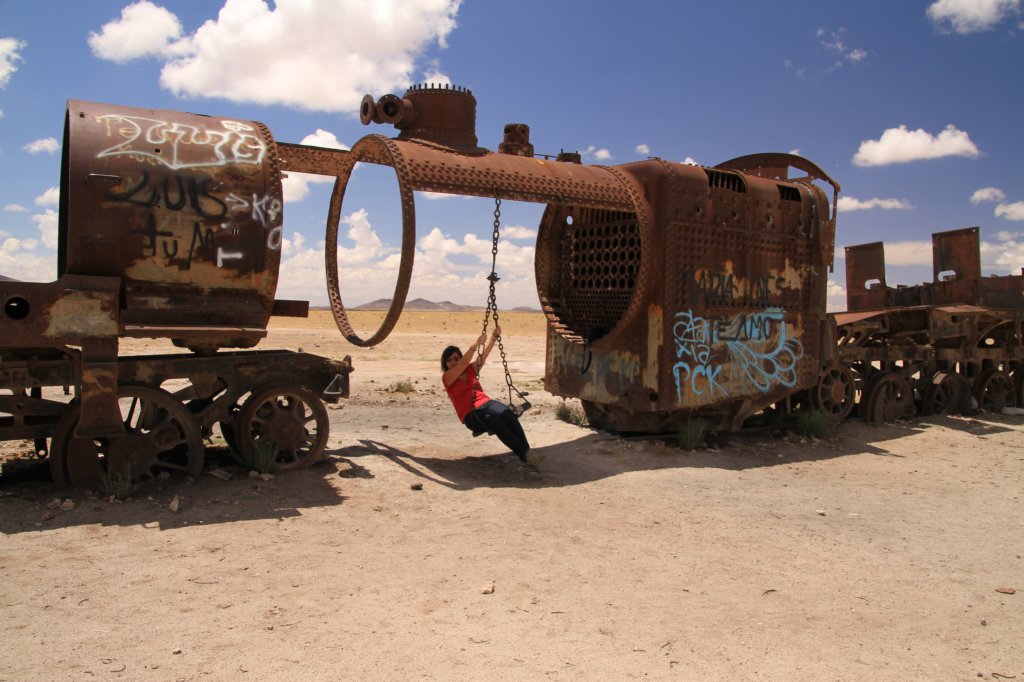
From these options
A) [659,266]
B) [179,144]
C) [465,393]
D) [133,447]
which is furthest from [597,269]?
[133,447]

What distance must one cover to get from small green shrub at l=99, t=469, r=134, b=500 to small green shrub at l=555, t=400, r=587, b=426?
5.92m

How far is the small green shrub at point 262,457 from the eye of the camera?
669cm

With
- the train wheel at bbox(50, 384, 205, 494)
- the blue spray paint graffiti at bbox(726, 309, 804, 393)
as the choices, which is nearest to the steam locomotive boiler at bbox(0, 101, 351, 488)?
the train wheel at bbox(50, 384, 205, 494)

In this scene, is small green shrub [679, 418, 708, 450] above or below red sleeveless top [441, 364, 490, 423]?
below

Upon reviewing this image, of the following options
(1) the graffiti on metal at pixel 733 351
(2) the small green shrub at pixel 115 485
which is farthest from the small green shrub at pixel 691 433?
(2) the small green shrub at pixel 115 485

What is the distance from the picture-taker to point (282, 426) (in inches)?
272

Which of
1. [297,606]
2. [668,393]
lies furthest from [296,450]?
[668,393]

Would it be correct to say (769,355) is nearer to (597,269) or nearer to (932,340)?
(597,269)

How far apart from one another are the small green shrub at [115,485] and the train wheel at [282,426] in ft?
3.22

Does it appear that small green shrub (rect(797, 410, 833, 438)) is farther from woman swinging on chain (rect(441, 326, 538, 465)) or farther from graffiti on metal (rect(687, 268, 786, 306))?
woman swinging on chain (rect(441, 326, 538, 465))

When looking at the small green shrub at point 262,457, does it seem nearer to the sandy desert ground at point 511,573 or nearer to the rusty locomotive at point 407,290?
the rusty locomotive at point 407,290

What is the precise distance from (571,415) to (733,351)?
8.45 feet

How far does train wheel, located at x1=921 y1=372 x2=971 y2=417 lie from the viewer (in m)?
12.2

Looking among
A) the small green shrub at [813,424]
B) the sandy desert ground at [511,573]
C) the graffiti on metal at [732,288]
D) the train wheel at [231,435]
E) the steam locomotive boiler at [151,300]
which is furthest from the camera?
the small green shrub at [813,424]
